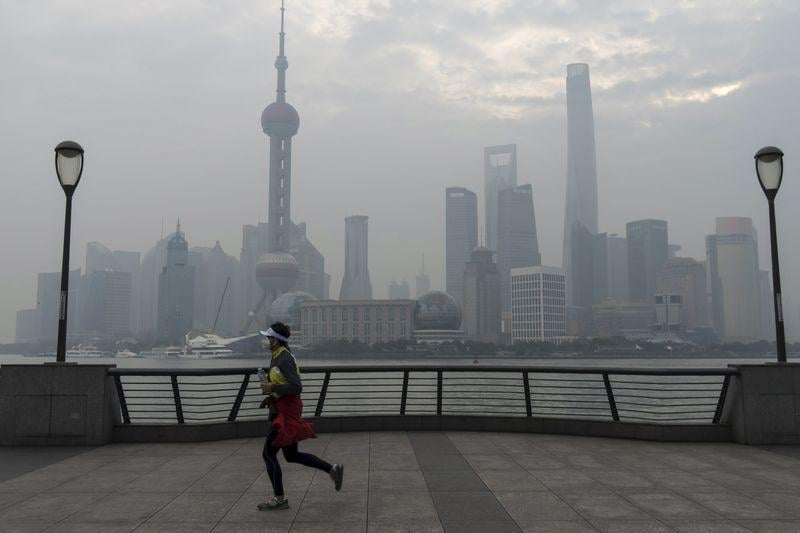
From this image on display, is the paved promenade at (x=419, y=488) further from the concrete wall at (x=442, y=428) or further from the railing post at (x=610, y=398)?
the railing post at (x=610, y=398)

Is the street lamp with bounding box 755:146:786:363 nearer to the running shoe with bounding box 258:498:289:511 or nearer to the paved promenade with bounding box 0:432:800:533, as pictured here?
the paved promenade with bounding box 0:432:800:533

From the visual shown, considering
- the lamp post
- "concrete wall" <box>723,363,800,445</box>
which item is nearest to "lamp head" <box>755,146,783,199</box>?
"concrete wall" <box>723,363,800,445</box>

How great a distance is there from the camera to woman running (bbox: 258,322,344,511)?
741 cm

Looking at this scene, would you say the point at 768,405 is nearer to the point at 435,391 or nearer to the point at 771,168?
the point at 771,168

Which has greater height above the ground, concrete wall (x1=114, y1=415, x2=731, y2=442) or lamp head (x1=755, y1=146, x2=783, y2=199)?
lamp head (x1=755, y1=146, x2=783, y2=199)

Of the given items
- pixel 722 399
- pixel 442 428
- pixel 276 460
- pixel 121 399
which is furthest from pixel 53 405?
pixel 722 399

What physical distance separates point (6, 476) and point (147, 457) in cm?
202

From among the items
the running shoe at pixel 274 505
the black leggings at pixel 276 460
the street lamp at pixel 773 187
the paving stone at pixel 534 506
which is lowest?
the paving stone at pixel 534 506

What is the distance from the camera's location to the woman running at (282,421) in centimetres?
741

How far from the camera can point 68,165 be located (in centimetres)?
1255

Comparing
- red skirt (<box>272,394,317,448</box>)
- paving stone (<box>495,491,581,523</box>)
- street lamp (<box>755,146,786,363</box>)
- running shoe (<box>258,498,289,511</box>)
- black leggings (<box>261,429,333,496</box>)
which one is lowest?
paving stone (<box>495,491,581,523</box>)

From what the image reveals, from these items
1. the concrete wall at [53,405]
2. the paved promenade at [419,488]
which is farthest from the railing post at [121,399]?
the paved promenade at [419,488]

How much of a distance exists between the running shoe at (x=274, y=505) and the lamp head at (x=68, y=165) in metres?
8.09

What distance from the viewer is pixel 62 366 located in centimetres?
1158
